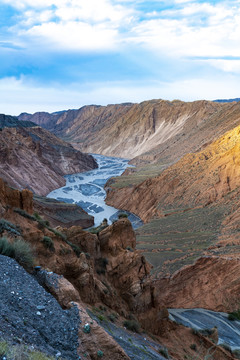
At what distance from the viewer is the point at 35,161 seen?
64562 millimetres

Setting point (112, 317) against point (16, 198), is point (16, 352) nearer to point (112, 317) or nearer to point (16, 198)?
point (112, 317)

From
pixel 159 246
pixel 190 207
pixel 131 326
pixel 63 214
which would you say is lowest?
pixel 159 246

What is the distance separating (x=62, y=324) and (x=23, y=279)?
1.26 m

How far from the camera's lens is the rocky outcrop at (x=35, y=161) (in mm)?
54750

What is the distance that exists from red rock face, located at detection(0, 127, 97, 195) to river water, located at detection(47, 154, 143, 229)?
8.55 feet

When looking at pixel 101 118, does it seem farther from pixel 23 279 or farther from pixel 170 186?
pixel 23 279

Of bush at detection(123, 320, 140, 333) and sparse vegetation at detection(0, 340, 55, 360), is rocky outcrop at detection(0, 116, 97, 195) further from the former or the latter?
sparse vegetation at detection(0, 340, 55, 360)

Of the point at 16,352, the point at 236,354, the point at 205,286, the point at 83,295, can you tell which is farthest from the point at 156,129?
the point at 16,352

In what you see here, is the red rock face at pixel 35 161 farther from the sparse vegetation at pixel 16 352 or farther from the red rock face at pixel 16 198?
the sparse vegetation at pixel 16 352

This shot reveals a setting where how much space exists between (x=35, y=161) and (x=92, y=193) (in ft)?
45.7

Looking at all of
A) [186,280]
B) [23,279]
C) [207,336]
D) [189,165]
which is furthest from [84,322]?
[189,165]

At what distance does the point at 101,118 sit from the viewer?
17038cm

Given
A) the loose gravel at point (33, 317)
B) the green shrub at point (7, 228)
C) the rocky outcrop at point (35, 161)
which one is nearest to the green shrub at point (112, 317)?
the loose gravel at point (33, 317)

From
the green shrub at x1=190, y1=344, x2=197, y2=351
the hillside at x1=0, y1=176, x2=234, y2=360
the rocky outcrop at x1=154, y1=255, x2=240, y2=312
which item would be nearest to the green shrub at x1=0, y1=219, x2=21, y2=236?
the hillside at x1=0, y1=176, x2=234, y2=360
